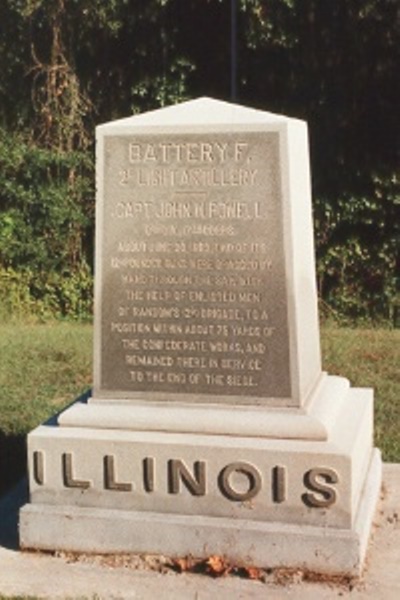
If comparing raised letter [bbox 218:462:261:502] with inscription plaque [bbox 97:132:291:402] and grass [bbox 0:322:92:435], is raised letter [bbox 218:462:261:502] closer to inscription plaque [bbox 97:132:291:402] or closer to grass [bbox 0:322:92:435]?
inscription plaque [bbox 97:132:291:402]

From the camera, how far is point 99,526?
4.64 m

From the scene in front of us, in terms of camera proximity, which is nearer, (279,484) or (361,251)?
(279,484)

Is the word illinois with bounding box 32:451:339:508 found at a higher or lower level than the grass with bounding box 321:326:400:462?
higher

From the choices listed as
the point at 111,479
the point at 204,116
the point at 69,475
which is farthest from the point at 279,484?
the point at 204,116

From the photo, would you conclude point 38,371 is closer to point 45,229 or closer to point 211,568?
point 45,229

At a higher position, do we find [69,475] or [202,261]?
[202,261]

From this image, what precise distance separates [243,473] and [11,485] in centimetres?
188

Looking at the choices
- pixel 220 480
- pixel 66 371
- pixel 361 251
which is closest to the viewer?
pixel 220 480

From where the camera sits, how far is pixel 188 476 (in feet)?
15.0

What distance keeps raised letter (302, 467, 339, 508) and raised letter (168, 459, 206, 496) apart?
18.5 inches

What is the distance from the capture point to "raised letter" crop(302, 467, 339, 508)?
4410 millimetres

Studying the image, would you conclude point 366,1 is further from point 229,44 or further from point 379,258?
point 379,258

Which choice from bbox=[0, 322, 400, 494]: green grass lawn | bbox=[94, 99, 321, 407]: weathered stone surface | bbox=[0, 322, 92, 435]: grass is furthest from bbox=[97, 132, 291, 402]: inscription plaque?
bbox=[0, 322, 92, 435]: grass

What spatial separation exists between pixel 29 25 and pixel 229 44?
2.43 metres
